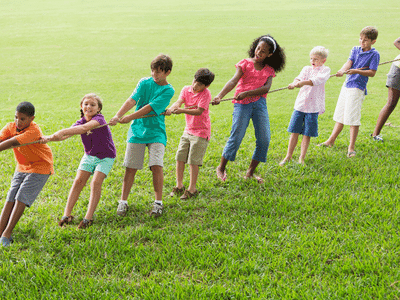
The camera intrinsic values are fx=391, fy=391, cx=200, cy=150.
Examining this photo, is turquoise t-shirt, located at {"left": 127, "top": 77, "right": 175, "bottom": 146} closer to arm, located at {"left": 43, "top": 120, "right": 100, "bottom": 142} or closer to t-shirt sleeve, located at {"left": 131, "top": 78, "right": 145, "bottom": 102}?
t-shirt sleeve, located at {"left": 131, "top": 78, "right": 145, "bottom": 102}

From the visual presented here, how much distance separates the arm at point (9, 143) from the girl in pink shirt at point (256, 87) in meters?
2.29

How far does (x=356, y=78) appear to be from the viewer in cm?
599

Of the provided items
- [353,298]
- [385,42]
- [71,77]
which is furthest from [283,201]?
[385,42]

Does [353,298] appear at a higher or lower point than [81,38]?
lower

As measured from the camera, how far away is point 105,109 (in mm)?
9945

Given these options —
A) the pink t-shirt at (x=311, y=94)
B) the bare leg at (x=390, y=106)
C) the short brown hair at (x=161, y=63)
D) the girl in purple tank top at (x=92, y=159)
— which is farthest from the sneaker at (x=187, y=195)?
the bare leg at (x=390, y=106)

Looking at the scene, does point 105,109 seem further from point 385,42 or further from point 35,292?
point 385,42

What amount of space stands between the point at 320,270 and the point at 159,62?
2551 mm

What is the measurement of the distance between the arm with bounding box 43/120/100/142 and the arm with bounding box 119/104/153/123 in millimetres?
278

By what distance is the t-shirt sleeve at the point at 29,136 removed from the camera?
370 centimetres

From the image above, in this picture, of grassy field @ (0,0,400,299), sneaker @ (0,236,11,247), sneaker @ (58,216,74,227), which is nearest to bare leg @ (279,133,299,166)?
grassy field @ (0,0,400,299)

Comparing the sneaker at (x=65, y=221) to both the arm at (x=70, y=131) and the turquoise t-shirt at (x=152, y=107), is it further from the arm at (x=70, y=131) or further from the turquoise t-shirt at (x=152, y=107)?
the turquoise t-shirt at (x=152, y=107)

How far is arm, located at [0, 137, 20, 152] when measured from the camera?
11.9 ft

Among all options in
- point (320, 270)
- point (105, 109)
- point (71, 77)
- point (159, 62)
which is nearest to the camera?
point (320, 270)
